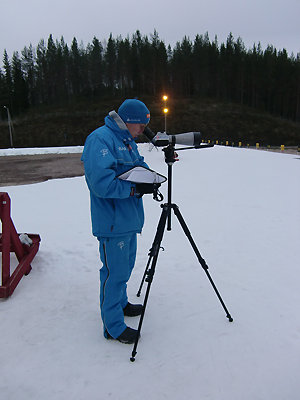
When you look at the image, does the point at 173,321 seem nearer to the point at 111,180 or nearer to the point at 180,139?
the point at 111,180

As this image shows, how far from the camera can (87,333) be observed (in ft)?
8.79

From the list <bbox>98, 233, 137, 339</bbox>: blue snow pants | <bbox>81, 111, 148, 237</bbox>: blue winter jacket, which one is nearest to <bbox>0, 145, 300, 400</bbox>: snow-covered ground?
<bbox>98, 233, 137, 339</bbox>: blue snow pants

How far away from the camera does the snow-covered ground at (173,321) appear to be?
2117 millimetres

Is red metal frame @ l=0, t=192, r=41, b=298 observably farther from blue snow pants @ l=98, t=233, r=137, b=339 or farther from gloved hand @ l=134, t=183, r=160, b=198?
gloved hand @ l=134, t=183, r=160, b=198

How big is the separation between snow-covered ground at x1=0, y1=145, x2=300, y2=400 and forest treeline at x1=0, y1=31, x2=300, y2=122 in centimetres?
6028

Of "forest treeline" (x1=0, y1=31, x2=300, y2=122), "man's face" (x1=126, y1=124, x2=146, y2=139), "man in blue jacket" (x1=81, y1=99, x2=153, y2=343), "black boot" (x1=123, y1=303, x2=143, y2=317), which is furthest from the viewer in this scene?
"forest treeline" (x1=0, y1=31, x2=300, y2=122)

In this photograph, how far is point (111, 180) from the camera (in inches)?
86.4

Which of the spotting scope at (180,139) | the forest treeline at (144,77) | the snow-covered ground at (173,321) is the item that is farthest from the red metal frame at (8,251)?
the forest treeline at (144,77)

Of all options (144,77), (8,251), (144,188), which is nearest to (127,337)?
(144,188)

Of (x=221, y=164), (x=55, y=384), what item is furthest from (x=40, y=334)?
(x=221, y=164)

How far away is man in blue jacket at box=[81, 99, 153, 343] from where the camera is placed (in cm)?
223

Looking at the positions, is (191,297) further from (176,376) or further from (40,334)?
(40,334)

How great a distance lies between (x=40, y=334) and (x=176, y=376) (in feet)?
4.11

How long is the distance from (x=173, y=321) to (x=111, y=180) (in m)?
1.53
